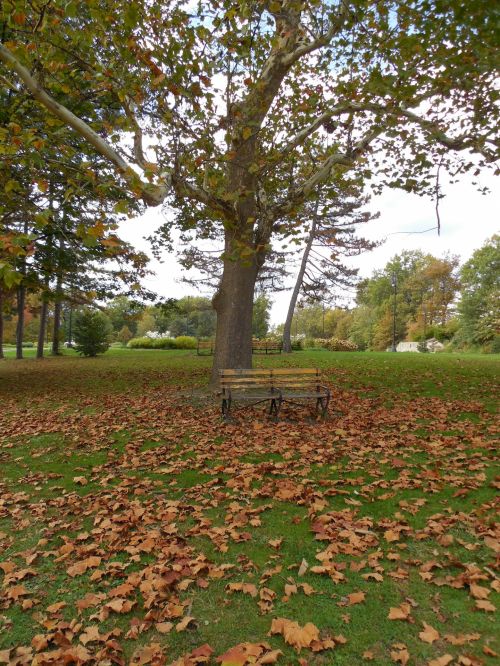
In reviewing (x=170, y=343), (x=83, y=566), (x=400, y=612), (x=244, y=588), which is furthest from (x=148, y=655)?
(x=170, y=343)

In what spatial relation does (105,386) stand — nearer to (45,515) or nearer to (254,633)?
(45,515)

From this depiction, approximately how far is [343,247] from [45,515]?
80.4 feet

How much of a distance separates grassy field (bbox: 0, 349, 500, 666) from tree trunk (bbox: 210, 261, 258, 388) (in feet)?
8.09

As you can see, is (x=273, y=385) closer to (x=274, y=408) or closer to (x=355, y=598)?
(x=274, y=408)

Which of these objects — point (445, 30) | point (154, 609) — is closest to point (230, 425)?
point (154, 609)

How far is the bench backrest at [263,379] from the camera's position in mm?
7738

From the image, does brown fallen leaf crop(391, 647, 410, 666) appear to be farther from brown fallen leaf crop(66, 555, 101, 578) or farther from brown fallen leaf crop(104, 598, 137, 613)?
brown fallen leaf crop(66, 555, 101, 578)

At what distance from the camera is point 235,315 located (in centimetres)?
970

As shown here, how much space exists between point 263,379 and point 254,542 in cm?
421

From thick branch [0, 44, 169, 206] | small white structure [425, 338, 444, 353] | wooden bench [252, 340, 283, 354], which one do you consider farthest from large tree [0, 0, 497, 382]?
small white structure [425, 338, 444, 353]

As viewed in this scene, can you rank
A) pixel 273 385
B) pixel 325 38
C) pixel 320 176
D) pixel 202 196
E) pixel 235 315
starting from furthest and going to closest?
pixel 235 315 < pixel 320 176 < pixel 202 196 < pixel 325 38 < pixel 273 385

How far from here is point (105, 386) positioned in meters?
13.2

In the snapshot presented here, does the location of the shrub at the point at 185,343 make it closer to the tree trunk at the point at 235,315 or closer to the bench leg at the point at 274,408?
the tree trunk at the point at 235,315

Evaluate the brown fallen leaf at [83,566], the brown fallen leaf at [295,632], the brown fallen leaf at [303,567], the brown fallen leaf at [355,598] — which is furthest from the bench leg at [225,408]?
the brown fallen leaf at [295,632]
